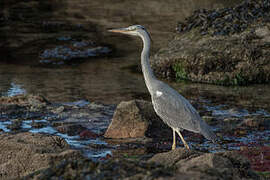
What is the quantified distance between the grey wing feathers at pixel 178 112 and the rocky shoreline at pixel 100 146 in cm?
62

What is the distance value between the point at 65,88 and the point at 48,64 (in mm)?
4220

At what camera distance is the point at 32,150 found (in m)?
6.71

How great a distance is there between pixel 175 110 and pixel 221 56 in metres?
8.69

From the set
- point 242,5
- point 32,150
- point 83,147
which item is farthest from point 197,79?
point 32,150

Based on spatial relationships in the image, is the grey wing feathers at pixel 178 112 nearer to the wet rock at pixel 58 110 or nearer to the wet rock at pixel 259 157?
the wet rock at pixel 259 157

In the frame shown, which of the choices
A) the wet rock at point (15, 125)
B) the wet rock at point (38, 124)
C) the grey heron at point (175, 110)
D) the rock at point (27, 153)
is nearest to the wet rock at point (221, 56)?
the wet rock at point (38, 124)

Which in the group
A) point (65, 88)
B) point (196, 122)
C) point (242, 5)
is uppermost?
point (242, 5)

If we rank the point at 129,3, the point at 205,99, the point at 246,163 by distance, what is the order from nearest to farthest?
the point at 246,163, the point at 205,99, the point at 129,3

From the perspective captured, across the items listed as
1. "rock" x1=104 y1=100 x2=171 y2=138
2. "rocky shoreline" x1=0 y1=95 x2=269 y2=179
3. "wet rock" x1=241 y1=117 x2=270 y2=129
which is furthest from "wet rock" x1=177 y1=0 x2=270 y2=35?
"rock" x1=104 y1=100 x2=171 y2=138

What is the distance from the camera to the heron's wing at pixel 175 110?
28.6ft

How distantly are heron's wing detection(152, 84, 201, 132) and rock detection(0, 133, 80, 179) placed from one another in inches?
90.2

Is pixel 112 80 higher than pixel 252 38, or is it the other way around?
pixel 252 38

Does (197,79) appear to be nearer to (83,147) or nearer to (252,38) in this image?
(252,38)

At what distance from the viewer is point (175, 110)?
884 cm
